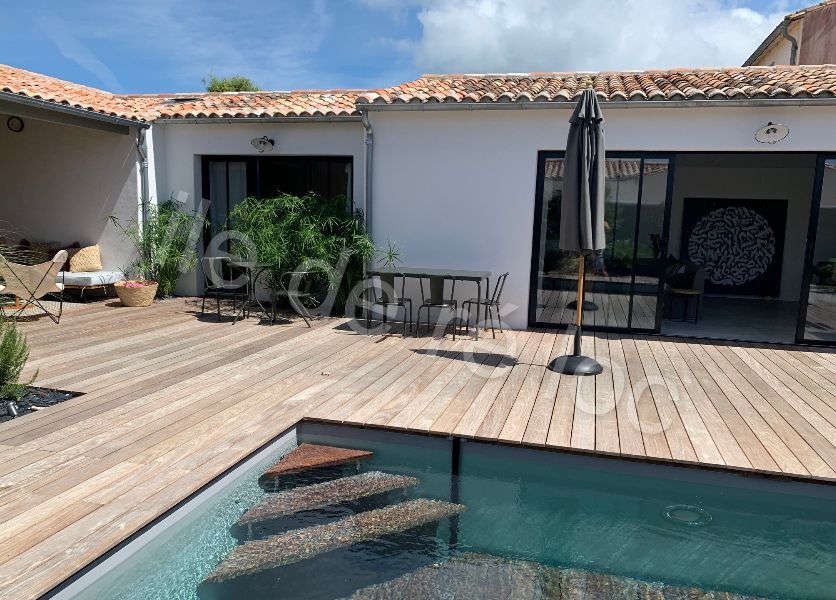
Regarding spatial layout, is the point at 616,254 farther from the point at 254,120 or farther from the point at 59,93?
the point at 59,93

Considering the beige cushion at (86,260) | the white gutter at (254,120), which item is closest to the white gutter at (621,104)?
the white gutter at (254,120)

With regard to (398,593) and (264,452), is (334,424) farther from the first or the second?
(398,593)

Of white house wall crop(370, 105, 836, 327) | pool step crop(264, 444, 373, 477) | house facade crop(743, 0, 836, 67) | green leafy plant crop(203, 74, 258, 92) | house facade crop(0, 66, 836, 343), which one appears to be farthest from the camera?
green leafy plant crop(203, 74, 258, 92)

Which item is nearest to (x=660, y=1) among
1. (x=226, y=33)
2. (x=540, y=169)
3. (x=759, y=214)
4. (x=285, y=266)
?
(x=759, y=214)

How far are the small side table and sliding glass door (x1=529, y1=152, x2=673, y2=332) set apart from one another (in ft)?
5.83

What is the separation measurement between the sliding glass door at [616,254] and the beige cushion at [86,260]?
7.32 meters

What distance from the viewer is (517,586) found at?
9.23ft

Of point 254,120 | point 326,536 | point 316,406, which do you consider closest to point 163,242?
point 254,120

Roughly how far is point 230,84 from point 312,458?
106 feet

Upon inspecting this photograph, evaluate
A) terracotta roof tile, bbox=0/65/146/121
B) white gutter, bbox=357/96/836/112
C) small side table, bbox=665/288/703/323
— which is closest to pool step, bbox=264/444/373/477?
white gutter, bbox=357/96/836/112

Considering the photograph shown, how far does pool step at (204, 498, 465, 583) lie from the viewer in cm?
289

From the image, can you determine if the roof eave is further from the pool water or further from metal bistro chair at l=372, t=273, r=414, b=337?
the pool water

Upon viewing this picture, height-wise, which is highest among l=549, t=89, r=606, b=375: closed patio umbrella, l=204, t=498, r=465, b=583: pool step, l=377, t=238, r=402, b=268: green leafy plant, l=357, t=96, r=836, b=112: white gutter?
l=357, t=96, r=836, b=112: white gutter

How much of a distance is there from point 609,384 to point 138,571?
4148 mm
